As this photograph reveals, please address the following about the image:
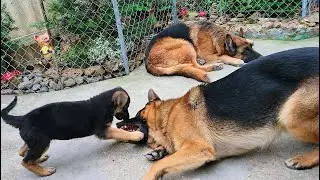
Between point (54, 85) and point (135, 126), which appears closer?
point (135, 126)

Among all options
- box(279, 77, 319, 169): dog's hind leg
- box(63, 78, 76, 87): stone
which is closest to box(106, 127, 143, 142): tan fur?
box(279, 77, 319, 169): dog's hind leg

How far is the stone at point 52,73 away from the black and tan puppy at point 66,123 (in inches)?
91.0

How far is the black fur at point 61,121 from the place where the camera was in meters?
3.45

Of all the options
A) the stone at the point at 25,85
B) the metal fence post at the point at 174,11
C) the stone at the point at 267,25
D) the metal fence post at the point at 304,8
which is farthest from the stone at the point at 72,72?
the metal fence post at the point at 304,8

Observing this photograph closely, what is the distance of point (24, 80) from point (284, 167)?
170 inches

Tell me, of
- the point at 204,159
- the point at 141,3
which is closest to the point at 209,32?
the point at 141,3

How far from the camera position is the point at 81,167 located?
3793 millimetres

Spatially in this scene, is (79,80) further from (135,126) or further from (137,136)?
(137,136)

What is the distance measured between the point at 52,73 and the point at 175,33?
213cm

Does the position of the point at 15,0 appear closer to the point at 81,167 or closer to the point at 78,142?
the point at 78,142

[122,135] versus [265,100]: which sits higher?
[265,100]

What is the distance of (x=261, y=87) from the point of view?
3.24 m

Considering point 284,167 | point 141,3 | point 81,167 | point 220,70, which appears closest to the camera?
point 284,167

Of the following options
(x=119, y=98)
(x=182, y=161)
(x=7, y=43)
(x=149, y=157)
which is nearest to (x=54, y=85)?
(x=7, y=43)
